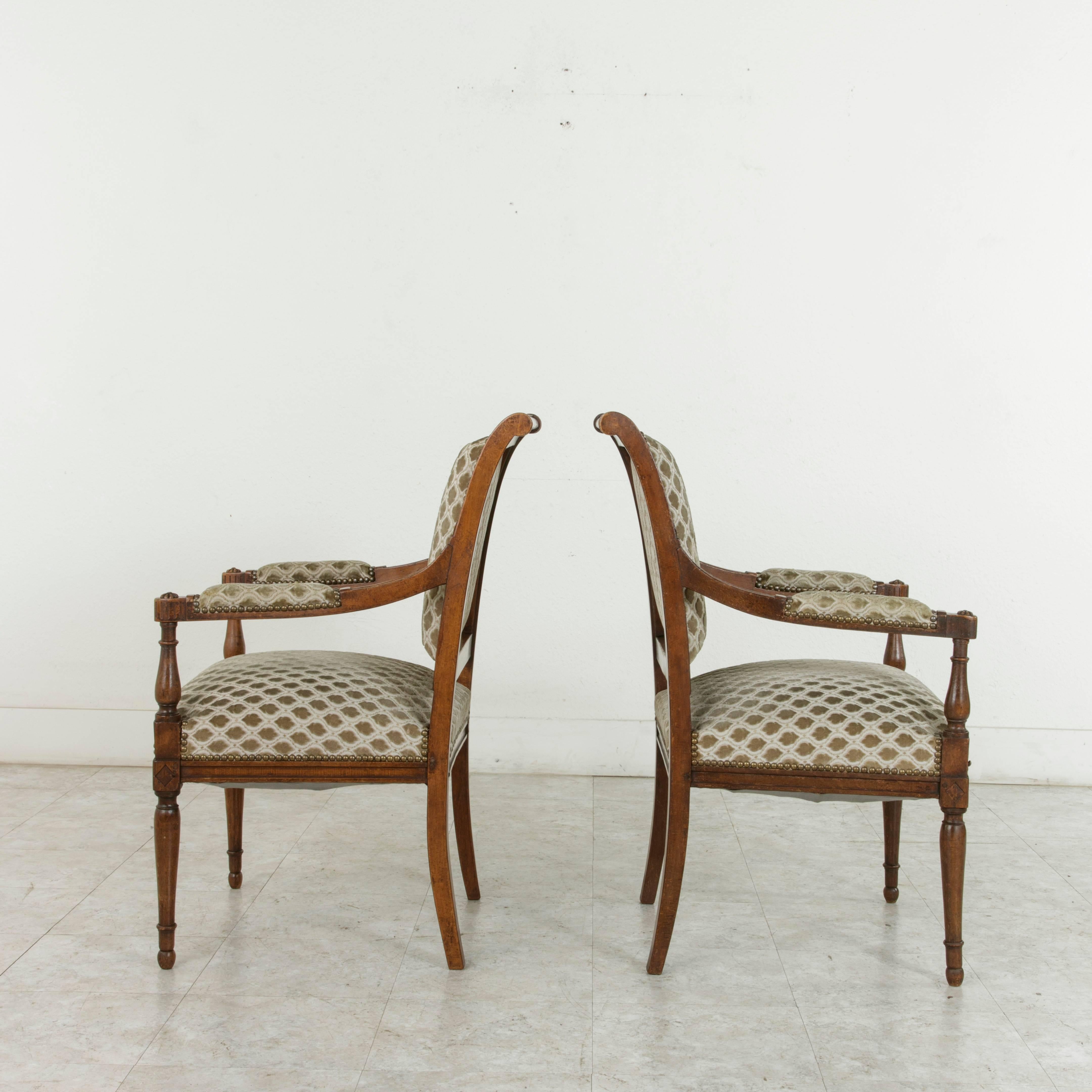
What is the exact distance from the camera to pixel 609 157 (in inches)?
131

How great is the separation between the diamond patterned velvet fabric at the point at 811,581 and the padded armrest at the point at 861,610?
41 cm

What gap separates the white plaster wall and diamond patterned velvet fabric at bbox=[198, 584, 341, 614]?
4.83 feet

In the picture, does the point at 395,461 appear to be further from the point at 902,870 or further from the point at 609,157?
the point at 902,870

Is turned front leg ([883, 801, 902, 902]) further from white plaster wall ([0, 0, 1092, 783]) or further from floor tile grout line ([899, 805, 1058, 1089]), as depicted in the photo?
white plaster wall ([0, 0, 1092, 783])

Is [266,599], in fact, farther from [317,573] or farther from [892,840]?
[892,840]

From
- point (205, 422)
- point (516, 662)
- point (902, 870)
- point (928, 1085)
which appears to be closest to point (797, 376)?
point (516, 662)

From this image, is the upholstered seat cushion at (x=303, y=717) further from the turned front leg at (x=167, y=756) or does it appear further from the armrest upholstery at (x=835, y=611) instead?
the armrest upholstery at (x=835, y=611)

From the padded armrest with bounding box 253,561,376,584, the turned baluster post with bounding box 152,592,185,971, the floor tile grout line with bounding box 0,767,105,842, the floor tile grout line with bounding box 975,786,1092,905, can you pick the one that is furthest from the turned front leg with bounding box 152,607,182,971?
the floor tile grout line with bounding box 975,786,1092,905

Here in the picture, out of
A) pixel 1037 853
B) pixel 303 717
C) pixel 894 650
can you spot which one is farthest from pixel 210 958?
pixel 1037 853

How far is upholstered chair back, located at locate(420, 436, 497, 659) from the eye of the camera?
2.10 meters

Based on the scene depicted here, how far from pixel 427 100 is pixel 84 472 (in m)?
1.56

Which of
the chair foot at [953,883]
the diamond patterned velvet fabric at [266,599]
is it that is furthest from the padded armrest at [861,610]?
the diamond patterned velvet fabric at [266,599]

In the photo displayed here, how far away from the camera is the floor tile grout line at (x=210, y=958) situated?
1.76 meters

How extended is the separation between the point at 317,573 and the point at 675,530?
81 centimetres
